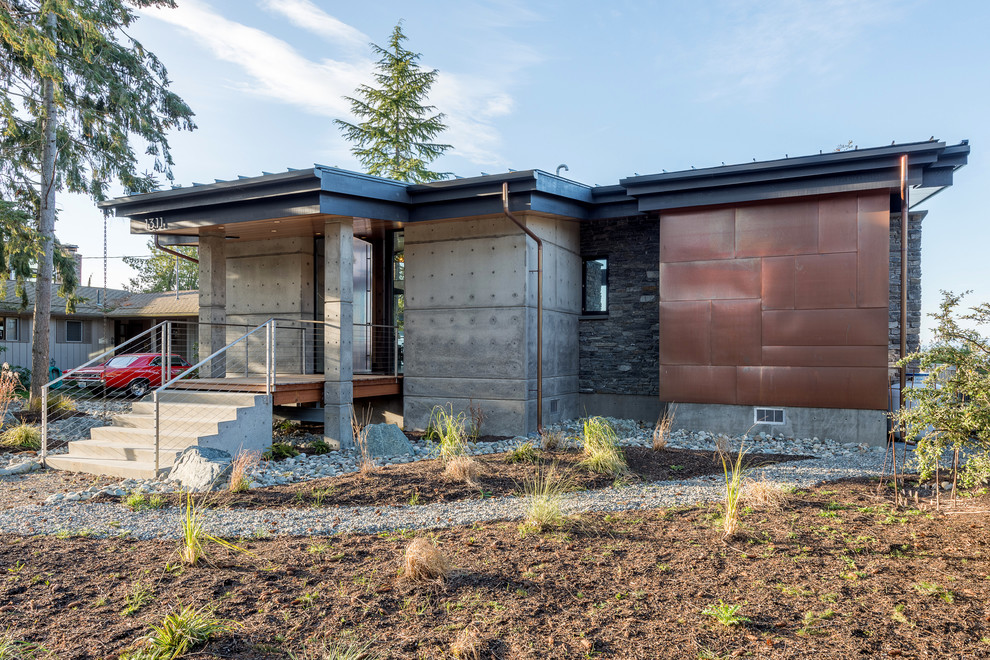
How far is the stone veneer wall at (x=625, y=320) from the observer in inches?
439

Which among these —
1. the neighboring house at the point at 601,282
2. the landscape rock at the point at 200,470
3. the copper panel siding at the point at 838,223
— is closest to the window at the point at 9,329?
the neighboring house at the point at 601,282

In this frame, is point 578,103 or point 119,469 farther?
point 578,103

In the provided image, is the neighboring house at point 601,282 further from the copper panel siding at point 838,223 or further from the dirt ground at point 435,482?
the dirt ground at point 435,482

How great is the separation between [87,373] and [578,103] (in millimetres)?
16183

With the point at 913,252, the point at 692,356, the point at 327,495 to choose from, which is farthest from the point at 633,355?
the point at 327,495

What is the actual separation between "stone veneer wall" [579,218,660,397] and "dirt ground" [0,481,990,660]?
20.5 feet

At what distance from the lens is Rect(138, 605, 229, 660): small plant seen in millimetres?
2854

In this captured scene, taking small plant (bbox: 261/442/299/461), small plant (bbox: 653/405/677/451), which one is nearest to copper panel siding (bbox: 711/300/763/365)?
small plant (bbox: 653/405/677/451)

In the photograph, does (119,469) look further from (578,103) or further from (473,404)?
(578,103)

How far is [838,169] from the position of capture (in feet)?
29.2

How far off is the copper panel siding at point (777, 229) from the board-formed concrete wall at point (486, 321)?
3065mm

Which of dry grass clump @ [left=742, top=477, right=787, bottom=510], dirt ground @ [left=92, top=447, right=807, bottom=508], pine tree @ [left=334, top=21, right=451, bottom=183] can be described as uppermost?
pine tree @ [left=334, top=21, right=451, bottom=183]

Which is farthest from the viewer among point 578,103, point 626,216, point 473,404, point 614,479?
point 578,103

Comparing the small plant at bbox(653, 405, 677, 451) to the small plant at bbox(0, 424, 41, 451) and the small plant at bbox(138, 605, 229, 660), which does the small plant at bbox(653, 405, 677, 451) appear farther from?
the small plant at bbox(0, 424, 41, 451)
